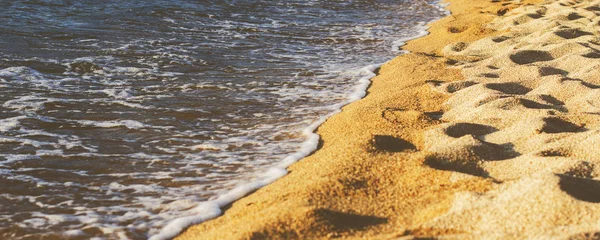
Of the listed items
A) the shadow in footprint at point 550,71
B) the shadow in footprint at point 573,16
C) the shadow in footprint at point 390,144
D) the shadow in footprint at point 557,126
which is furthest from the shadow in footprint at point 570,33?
the shadow in footprint at point 390,144

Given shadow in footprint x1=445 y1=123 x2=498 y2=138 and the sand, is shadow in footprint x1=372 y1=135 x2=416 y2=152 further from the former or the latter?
shadow in footprint x1=445 y1=123 x2=498 y2=138

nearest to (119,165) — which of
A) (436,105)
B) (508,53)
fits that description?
(436,105)

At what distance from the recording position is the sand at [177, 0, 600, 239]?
2674 millimetres

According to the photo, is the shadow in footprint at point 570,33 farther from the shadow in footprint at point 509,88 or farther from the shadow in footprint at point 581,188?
the shadow in footprint at point 581,188

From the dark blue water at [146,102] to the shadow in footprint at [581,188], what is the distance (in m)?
1.71

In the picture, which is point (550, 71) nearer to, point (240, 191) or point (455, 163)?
point (455, 163)

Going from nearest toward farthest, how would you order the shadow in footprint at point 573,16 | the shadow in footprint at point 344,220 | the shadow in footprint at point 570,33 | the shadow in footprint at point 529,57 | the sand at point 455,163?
the sand at point 455,163
the shadow in footprint at point 344,220
the shadow in footprint at point 529,57
the shadow in footprint at point 570,33
the shadow in footprint at point 573,16

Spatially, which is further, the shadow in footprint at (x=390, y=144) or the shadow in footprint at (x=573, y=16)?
the shadow in footprint at (x=573, y=16)

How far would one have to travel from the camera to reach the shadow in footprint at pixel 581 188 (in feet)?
9.10

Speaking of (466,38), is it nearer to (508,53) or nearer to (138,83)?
(508,53)

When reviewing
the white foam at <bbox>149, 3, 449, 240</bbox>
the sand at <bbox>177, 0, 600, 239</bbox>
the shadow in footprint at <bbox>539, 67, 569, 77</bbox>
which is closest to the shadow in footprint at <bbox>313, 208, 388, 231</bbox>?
the sand at <bbox>177, 0, 600, 239</bbox>

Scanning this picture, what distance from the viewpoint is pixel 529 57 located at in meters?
6.24

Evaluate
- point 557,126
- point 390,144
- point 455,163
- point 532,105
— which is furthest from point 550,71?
point 455,163

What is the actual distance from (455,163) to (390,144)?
1.81 feet
